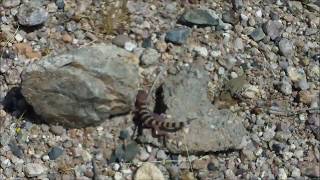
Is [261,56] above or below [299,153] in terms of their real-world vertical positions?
above

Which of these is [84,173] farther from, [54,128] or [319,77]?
[319,77]

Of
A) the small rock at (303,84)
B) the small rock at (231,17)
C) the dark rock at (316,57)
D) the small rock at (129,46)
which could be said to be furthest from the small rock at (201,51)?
the dark rock at (316,57)

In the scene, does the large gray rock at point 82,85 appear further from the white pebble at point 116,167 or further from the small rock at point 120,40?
the small rock at point 120,40

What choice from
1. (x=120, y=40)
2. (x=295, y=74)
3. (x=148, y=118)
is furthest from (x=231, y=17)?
(x=148, y=118)

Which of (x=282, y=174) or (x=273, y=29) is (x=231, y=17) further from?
(x=282, y=174)

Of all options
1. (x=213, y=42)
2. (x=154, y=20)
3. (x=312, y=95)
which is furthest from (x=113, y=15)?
(x=312, y=95)

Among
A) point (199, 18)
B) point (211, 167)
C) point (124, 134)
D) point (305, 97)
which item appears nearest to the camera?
point (211, 167)

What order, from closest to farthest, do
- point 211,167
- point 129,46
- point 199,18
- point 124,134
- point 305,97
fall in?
point 211,167 < point 124,134 < point 305,97 < point 129,46 < point 199,18

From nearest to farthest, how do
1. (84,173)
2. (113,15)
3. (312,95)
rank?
(84,173)
(312,95)
(113,15)
